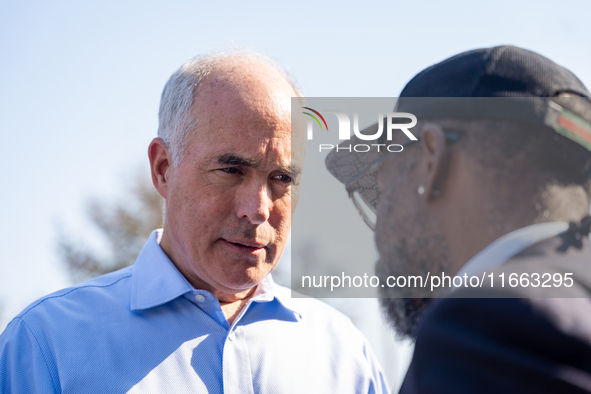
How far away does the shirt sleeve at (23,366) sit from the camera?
1.68 metres

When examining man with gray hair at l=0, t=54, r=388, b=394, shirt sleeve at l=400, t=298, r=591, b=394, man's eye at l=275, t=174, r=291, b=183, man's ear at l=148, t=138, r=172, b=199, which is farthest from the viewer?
man's ear at l=148, t=138, r=172, b=199

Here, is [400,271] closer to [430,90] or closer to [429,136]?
[429,136]

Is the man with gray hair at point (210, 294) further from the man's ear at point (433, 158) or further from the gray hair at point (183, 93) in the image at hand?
the man's ear at point (433, 158)

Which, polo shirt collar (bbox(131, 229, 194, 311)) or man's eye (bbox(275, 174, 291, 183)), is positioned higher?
man's eye (bbox(275, 174, 291, 183))

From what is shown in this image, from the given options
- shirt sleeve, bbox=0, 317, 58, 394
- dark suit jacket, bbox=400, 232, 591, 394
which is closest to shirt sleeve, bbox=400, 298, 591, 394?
dark suit jacket, bbox=400, 232, 591, 394

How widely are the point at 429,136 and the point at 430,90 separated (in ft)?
0.44

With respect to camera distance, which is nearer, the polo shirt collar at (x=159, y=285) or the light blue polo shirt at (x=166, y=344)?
the light blue polo shirt at (x=166, y=344)

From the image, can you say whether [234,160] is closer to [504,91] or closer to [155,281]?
[155,281]

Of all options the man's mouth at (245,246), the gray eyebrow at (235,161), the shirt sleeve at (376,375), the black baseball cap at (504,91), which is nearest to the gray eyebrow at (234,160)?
the gray eyebrow at (235,161)

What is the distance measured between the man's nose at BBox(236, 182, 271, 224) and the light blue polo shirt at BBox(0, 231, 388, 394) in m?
0.41

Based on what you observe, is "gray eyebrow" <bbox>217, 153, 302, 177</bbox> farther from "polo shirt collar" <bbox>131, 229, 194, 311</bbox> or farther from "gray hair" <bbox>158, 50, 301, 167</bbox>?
"polo shirt collar" <bbox>131, 229, 194, 311</bbox>

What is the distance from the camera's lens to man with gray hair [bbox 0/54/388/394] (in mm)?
1818

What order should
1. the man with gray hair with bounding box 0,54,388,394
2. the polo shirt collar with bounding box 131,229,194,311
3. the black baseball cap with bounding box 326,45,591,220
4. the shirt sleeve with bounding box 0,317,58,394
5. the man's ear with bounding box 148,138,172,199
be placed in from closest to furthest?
the black baseball cap with bounding box 326,45,591,220, the shirt sleeve with bounding box 0,317,58,394, the man with gray hair with bounding box 0,54,388,394, the polo shirt collar with bounding box 131,229,194,311, the man's ear with bounding box 148,138,172,199

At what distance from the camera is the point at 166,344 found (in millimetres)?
1915
